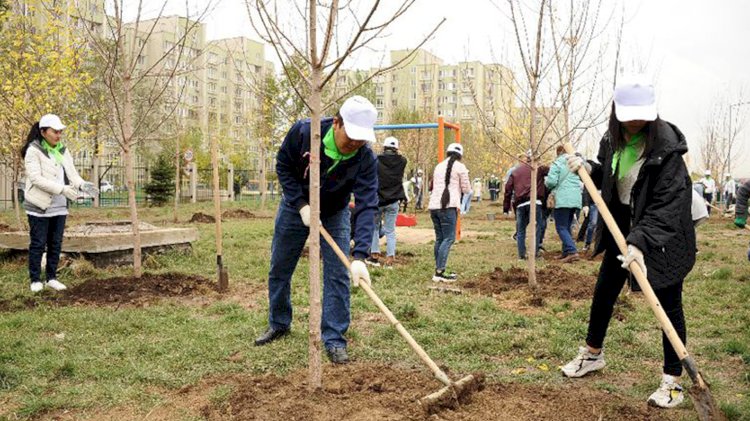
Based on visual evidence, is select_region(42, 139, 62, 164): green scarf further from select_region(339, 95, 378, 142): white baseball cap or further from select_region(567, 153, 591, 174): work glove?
select_region(567, 153, 591, 174): work glove

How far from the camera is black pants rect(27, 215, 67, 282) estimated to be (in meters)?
6.29

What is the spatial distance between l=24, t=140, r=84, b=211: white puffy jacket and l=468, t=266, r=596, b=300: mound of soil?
462 cm

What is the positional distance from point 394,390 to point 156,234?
5906 millimetres

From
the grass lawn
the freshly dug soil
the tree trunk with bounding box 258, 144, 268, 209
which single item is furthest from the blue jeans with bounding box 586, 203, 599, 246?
the tree trunk with bounding box 258, 144, 268, 209

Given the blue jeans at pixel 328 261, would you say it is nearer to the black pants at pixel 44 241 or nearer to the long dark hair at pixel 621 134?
the long dark hair at pixel 621 134

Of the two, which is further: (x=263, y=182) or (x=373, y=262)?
(x=263, y=182)

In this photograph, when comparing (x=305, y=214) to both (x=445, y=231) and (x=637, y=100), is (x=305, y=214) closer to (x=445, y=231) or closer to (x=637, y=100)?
(x=637, y=100)

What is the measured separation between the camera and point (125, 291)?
20.5 feet

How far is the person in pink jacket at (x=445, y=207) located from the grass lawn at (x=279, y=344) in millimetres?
417

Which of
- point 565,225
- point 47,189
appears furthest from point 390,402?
point 565,225

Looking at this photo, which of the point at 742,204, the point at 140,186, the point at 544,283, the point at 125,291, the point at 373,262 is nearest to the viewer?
the point at 742,204

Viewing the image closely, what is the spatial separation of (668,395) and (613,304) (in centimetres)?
62

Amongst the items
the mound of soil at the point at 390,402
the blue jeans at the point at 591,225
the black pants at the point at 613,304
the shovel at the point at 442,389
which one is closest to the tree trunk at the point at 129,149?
the mound of soil at the point at 390,402

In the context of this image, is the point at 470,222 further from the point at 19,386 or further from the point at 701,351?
the point at 19,386
